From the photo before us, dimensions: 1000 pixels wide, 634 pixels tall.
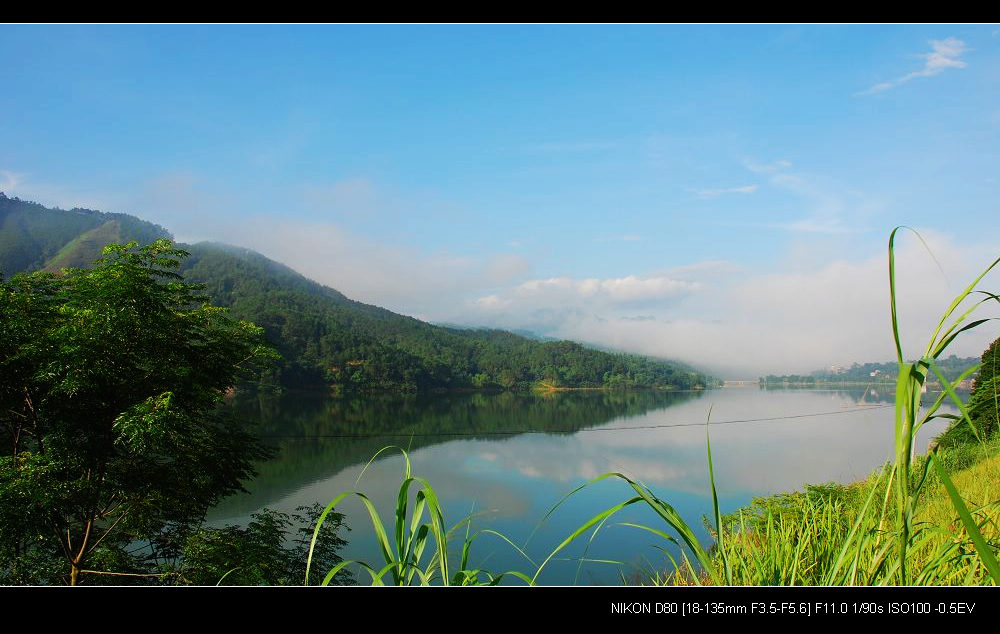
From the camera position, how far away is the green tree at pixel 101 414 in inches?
155

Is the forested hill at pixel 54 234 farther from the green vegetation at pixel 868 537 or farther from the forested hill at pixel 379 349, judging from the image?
the green vegetation at pixel 868 537

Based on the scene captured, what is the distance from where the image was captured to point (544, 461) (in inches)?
693

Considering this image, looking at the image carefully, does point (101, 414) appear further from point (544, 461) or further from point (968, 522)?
point (544, 461)

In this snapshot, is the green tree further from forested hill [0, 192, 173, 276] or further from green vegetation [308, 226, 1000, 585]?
forested hill [0, 192, 173, 276]

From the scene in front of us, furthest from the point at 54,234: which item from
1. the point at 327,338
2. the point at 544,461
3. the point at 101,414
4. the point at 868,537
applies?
the point at 868,537

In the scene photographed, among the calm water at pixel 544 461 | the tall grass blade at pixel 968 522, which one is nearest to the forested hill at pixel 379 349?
the calm water at pixel 544 461

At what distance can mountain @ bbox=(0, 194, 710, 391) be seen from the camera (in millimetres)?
29391

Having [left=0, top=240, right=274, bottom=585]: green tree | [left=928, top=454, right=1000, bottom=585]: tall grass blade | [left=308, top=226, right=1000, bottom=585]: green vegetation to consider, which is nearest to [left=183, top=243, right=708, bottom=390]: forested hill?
[left=0, top=240, right=274, bottom=585]: green tree

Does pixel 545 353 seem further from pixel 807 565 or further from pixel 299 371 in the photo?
pixel 807 565

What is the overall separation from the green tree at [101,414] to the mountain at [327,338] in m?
8.61

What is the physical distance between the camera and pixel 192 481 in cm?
473

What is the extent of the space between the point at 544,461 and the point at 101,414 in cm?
1438

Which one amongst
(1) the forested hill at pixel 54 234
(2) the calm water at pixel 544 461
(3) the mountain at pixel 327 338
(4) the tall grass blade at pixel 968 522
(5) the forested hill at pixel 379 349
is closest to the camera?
(4) the tall grass blade at pixel 968 522
